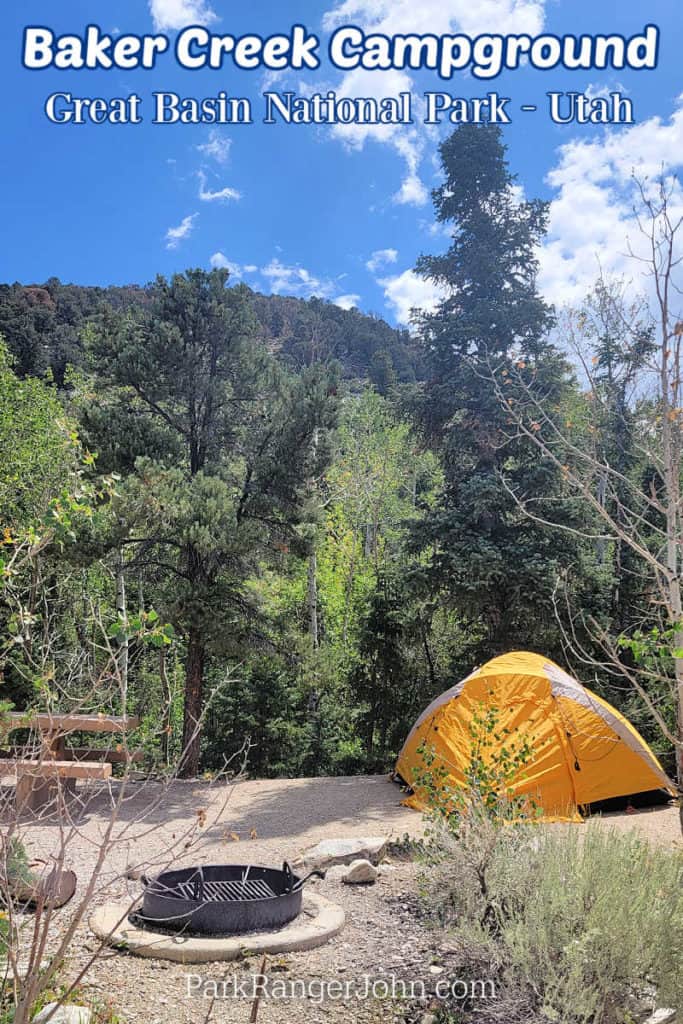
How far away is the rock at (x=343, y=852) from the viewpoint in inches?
233

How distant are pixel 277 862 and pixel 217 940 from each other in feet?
7.14

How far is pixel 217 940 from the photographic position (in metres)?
4.20

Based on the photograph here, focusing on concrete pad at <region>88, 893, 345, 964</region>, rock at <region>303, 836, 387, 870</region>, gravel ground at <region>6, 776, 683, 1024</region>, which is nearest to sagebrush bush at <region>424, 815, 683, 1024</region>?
gravel ground at <region>6, 776, 683, 1024</region>

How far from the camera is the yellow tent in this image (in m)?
7.82

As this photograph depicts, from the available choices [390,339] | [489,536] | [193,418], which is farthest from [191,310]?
[390,339]

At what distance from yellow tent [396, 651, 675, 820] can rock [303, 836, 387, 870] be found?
1577 millimetres

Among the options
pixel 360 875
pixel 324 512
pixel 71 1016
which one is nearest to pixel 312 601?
pixel 324 512

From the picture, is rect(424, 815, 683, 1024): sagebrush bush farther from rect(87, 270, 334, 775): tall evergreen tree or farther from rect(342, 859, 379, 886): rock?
rect(87, 270, 334, 775): tall evergreen tree

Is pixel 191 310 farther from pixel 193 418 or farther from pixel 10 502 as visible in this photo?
pixel 10 502

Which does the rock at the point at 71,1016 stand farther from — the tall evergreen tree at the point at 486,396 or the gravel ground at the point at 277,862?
the tall evergreen tree at the point at 486,396

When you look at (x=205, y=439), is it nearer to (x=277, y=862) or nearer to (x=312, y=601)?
(x=312, y=601)

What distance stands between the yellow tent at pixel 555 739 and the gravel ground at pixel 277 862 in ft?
1.26

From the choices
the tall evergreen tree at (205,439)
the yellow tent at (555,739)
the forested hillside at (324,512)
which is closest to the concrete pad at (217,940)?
the yellow tent at (555,739)

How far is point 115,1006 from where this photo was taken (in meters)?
3.51
